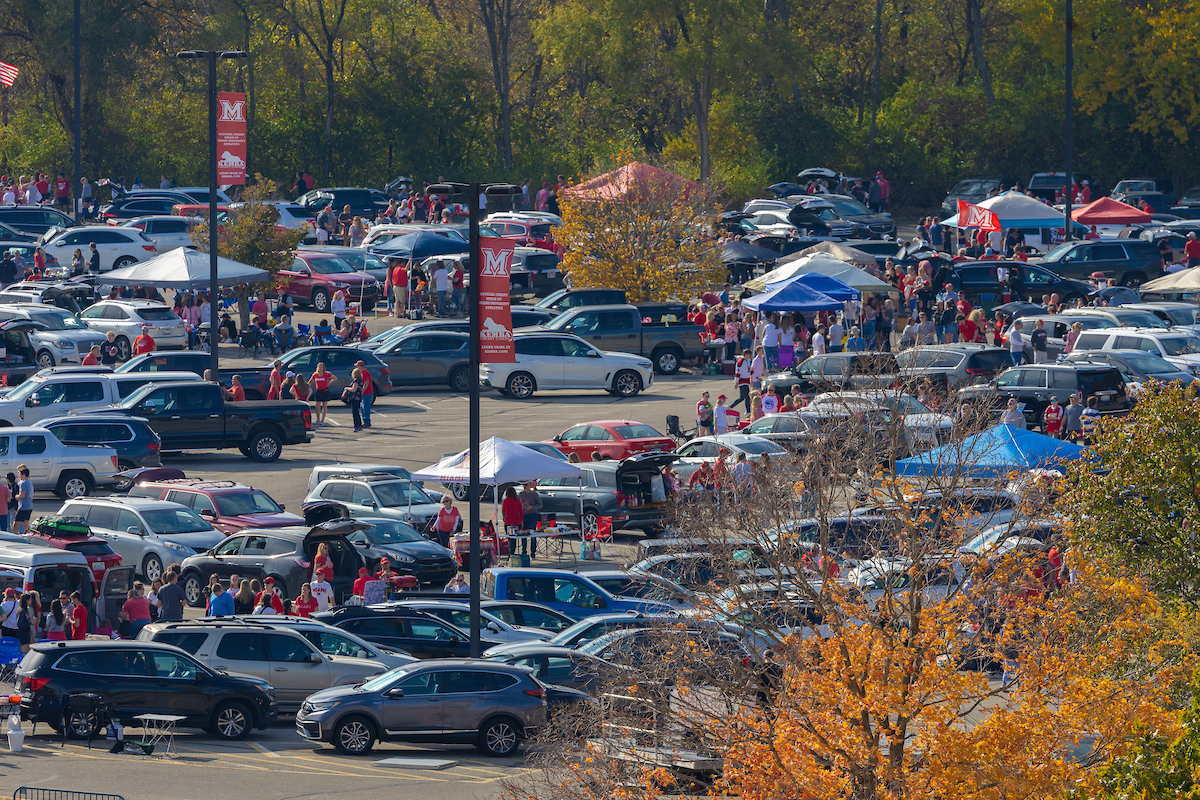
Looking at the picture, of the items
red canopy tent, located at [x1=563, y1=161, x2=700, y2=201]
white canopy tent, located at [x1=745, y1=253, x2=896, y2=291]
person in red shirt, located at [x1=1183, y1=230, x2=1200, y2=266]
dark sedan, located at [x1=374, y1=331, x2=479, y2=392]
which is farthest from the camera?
person in red shirt, located at [x1=1183, y1=230, x2=1200, y2=266]

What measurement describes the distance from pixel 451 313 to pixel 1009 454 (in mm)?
24231

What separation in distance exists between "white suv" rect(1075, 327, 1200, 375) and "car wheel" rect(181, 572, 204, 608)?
19.9m

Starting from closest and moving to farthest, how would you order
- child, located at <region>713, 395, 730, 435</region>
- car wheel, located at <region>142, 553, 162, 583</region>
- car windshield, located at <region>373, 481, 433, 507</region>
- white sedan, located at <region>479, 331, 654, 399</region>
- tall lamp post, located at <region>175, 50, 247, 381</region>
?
car wheel, located at <region>142, 553, 162, 583</region> → car windshield, located at <region>373, 481, 433, 507</region> → child, located at <region>713, 395, 730, 435</region> → tall lamp post, located at <region>175, 50, 247, 381</region> → white sedan, located at <region>479, 331, 654, 399</region>

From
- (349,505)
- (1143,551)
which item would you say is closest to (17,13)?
(349,505)

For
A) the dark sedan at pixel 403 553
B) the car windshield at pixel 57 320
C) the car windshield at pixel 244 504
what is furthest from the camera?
the car windshield at pixel 57 320

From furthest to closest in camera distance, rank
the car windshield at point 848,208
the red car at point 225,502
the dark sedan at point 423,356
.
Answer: the car windshield at point 848,208 → the dark sedan at point 423,356 → the red car at point 225,502

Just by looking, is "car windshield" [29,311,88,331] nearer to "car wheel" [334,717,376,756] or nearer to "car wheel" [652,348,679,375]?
"car wheel" [652,348,679,375]

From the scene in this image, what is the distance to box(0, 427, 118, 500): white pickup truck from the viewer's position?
30984mm

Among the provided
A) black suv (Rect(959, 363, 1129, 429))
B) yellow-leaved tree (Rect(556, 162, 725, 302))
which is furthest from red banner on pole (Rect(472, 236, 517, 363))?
yellow-leaved tree (Rect(556, 162, 725, 302))

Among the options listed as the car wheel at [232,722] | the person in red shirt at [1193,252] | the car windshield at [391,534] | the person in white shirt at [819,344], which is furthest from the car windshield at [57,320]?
the person in red shirt at [1193,252]

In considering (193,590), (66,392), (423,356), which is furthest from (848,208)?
(193,590)

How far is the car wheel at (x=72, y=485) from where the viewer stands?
31.3 meters

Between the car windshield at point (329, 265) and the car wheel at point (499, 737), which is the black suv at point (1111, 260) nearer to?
the car windshield at point (329, 265)

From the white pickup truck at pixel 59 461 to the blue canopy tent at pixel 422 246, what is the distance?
843 inches
